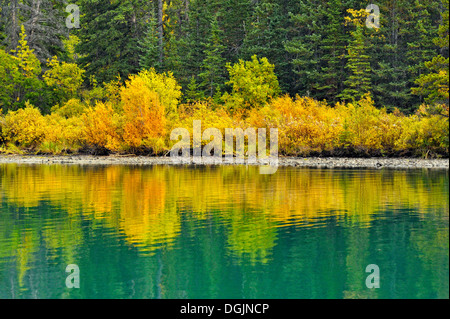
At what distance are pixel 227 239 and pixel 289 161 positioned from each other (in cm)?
2312

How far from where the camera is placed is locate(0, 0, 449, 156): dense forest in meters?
40.1

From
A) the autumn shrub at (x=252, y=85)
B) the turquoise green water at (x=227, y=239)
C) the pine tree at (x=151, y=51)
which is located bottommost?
the turquoise green water at (x=227, y=239)

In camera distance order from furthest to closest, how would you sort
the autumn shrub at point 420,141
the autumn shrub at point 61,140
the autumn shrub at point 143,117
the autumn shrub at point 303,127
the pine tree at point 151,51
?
the pine tree at point 151,51 → the autumn shrub at point 61,140 → the autumn shrub at point 143,117 → the autumn shrub at point 303,127 → the autumn shrub at point 420,141

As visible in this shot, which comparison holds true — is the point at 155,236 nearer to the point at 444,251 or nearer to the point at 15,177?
the point at 444,251

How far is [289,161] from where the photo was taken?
119ft

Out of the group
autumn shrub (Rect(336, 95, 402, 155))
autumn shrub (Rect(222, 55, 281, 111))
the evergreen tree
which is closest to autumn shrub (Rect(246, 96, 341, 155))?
autumn shrub (Rect(336, 95, 402, 155))

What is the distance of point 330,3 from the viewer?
168ft

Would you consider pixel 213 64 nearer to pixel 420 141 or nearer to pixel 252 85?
pixel 252 85

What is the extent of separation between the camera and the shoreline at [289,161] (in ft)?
108

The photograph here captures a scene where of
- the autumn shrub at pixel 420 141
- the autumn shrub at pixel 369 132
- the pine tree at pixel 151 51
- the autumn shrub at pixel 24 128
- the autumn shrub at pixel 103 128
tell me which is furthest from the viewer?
the pine tree at pixel 151 51

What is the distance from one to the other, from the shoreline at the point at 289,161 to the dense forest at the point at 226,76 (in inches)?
53.9

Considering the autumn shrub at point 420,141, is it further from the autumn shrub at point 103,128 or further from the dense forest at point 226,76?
the autumn shrub at point 103,128

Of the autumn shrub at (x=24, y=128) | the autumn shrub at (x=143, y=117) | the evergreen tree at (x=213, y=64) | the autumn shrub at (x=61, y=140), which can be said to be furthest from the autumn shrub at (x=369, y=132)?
the autumn shrub at (x=24, y=128)
